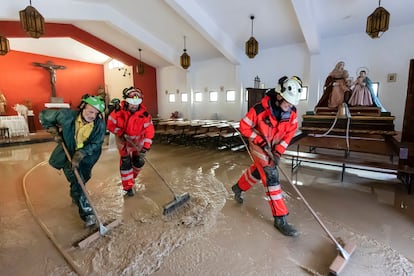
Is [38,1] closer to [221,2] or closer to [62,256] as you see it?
[221,2]

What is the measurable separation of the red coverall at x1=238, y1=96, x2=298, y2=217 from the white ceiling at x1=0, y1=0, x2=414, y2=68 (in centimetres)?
361

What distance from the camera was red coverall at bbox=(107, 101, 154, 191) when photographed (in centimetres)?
279

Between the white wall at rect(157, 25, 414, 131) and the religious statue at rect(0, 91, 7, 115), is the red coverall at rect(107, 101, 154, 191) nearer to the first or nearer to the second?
the white wall at rect(157, 25, 414, 131)

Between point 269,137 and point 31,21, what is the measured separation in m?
4.36

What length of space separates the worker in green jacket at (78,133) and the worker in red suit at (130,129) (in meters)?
Answer: 0.55

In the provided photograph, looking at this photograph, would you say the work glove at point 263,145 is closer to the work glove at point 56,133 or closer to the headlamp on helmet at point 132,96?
the headlamp on helmet at point 132,96

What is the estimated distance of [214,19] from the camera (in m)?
6.05

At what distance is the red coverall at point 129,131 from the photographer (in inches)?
110

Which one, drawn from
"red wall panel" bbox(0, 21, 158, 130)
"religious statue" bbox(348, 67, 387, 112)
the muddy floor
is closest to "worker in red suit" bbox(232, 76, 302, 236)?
the muddy floor

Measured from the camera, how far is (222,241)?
1.93 metres

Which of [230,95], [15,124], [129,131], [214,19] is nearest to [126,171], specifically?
[129,131]

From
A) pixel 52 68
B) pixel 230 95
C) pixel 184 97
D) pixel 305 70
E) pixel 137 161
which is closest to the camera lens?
pixel 137 161

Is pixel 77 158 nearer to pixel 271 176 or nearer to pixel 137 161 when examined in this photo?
pixel 137 161

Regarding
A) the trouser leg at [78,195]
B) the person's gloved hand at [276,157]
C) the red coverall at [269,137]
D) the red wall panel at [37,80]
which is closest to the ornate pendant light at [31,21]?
the trouser leg at [78,195]
